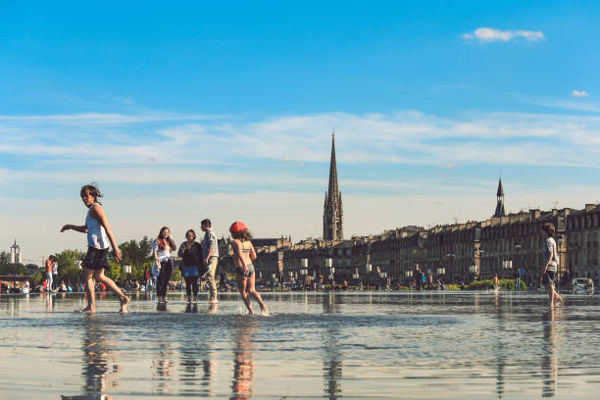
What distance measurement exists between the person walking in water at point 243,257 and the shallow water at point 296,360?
9.17ft

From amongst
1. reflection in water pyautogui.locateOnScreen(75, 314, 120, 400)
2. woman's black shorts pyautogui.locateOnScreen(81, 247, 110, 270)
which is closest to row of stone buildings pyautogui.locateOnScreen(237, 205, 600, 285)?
woman's black shorts pyautogui.locateOnScreen(81, 247, 110, 270)

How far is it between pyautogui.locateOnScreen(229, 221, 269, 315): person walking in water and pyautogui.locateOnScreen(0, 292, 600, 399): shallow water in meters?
2.79

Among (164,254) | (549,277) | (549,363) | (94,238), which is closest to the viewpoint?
(549,363)

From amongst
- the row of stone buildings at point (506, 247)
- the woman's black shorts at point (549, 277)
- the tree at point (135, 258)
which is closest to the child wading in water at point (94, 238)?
the woman's black shorts at point (549, 277)

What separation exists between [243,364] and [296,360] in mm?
609

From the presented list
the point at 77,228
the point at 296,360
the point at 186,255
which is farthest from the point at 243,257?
the point at 296,360

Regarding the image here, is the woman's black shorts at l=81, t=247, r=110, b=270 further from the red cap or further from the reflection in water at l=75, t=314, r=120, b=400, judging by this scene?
the reflection in water at l=75, t=314, r=120, b=400

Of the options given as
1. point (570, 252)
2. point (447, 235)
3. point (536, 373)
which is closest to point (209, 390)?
point (536, 373)

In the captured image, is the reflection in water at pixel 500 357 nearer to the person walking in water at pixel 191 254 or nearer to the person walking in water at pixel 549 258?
the person walking in water at pixel 549 258

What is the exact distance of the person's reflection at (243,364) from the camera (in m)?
6.68

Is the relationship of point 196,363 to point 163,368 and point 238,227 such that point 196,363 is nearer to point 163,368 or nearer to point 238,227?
point 163,368

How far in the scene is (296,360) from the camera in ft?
28.9

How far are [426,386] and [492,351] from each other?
284 cm

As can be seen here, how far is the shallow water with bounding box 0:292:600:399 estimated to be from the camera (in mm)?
6746
